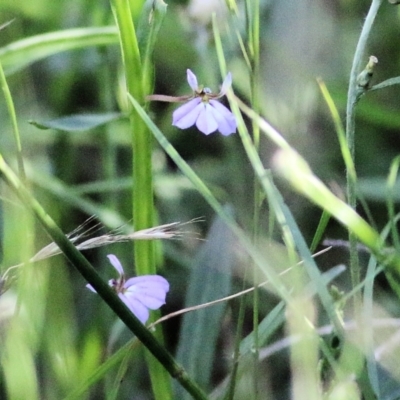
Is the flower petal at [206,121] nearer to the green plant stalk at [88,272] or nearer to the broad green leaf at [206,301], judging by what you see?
the green plant stalk at [88,272]

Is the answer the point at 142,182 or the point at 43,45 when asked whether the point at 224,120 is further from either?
the point at 43,45

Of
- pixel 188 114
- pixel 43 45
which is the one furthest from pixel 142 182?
pixel 43 45

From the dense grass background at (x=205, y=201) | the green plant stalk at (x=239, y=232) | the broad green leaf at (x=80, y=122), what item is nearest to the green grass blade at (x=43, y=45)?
the dense grass background at (x=205, y=201)

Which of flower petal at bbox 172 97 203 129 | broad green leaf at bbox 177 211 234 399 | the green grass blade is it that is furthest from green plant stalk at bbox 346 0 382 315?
the green grass blade

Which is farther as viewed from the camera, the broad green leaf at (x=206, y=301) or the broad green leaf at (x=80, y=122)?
the broad green leaf at (x=206, y=301)

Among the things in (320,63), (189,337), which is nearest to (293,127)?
(320,63)

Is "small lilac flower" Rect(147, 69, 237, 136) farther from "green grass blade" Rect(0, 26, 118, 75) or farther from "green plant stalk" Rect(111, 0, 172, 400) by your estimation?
"green grass blade" Rect(0, 26, 118, 75)

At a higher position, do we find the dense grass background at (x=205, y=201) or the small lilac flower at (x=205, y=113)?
the small lilac flower at (x=205, y=113)
